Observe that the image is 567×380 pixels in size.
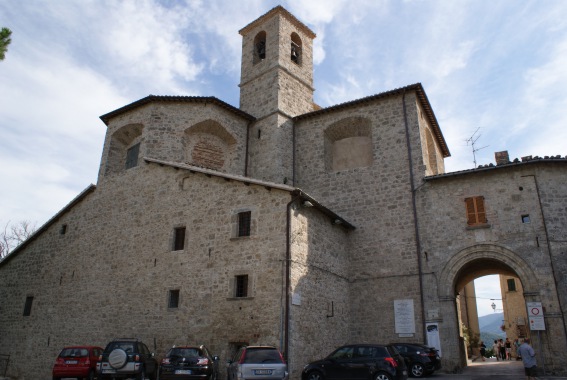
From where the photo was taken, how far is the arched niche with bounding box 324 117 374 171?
20.0 m

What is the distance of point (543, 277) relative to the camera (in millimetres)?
14930

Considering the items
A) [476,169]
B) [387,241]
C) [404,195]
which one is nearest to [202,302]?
[387,241]

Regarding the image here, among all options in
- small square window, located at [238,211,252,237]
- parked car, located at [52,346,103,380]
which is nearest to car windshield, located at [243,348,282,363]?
small square window, located at [238,211,252,237]

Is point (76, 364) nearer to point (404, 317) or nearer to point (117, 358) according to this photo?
point (117, 358)

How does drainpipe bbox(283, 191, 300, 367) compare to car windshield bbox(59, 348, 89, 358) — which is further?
car windshield bbox(59, 348, 89, 358)

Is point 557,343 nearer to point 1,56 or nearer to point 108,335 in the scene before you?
point 108,335

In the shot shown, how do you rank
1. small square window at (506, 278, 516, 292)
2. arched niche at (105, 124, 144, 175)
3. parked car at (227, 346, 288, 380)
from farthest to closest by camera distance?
small square window at (506, 278, 516, 292) → arched niche at (105, 124, 144, 175) → parked car at (227, 346, 288, 380)

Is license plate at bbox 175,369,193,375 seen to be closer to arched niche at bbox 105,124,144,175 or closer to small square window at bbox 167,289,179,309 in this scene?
small square window at bbox 167,289,179,309

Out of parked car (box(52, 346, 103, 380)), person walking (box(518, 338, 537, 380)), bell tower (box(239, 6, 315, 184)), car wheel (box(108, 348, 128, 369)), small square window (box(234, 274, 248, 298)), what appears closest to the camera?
person walking (box(518, 338, 537, 380))

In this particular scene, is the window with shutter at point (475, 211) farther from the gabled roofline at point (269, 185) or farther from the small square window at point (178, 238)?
the small square window at point (178, 238)

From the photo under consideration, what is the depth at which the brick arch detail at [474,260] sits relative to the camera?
50.4 ft

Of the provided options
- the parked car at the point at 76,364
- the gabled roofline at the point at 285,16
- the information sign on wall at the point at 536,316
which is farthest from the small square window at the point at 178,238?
the gabled roofline at the point at 285,16

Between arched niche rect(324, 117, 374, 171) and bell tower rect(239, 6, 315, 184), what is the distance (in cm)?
191

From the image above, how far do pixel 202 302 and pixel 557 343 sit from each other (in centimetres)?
1138
